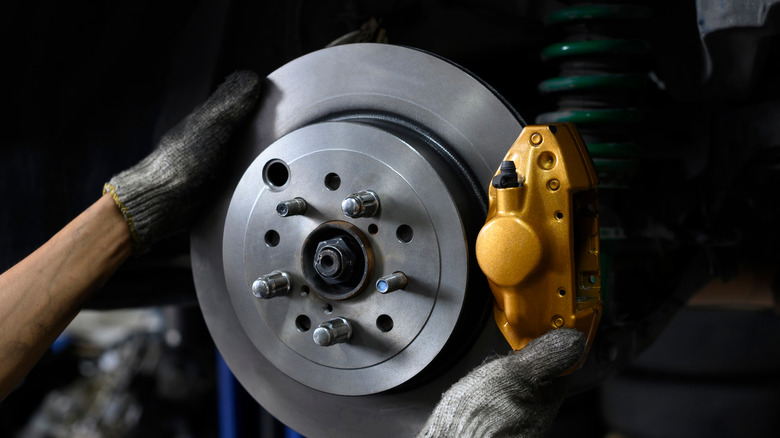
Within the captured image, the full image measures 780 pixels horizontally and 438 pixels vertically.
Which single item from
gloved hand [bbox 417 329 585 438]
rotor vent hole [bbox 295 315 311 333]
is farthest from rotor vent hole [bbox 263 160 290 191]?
gloved hand [bbox 417 329 585 438]

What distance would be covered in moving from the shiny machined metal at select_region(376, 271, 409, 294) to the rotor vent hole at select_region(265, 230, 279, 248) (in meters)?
0.13

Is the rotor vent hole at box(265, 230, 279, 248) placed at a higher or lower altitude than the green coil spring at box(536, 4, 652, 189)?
lower

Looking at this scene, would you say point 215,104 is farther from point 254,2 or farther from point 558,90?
point 558,90

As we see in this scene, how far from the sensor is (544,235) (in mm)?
549

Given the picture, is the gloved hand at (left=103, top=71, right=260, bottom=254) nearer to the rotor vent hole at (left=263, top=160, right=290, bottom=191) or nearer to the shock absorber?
the rotor vent hole at (left=263, top=160, right=290, bottom=191)

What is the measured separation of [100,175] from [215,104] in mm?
279

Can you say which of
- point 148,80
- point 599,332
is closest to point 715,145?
point 599,332

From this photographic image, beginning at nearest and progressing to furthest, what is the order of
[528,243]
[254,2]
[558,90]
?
1. [528,243]
2. [558,90]
3. [254,2]

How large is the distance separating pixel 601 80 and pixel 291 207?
1.08 ft

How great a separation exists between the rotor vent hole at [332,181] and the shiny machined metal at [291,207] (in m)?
0.03

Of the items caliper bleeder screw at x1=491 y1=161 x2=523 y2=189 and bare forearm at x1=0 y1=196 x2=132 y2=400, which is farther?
bare forearm at x1=0 y1=196 x2=132 y2=400

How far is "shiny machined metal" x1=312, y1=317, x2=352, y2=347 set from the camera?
62 centimetres

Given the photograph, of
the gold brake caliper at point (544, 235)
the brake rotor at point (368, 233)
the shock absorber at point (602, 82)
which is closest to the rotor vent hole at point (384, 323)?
the brake rotor at point (368, 233)

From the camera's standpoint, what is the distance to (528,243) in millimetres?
542
